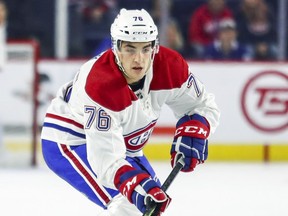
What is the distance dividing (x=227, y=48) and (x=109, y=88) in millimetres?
3955

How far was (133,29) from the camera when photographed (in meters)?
3.43

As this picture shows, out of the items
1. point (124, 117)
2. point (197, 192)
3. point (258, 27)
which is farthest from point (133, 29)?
point (258, 27)

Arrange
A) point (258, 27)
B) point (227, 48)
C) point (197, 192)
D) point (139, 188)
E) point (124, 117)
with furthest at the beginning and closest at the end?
point (258, 27)
point (227, 48)
point (197, 192)
point (124, 117)
point (139, 188)

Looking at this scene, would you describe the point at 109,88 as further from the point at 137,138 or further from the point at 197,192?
the point at 197,192

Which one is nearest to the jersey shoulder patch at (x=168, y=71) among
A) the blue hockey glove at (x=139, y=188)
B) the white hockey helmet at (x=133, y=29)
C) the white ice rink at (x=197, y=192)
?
the white hockey helmet at (x=133, y=29)

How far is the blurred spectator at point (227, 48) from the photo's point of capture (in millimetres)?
7273

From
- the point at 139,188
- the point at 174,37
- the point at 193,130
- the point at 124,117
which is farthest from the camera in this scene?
the point at 174,37

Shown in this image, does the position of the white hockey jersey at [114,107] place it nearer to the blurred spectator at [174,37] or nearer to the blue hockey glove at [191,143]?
the blue hockey glove at [191,143]

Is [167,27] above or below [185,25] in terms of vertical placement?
above

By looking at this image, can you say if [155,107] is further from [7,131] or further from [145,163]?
[7,131]

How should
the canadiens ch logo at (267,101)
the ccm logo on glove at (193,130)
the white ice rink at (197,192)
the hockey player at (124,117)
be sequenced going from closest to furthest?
the hockey player at (124,117) < the ccm logo on glove at (193,130) < the white ice rink at (197,192) < the canadiens ch logo at (267,101)

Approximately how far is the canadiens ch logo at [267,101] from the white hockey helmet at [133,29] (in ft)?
11.5

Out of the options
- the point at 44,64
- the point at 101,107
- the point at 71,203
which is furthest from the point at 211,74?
the point at 101,107

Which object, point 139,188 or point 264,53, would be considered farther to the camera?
point 264,53
